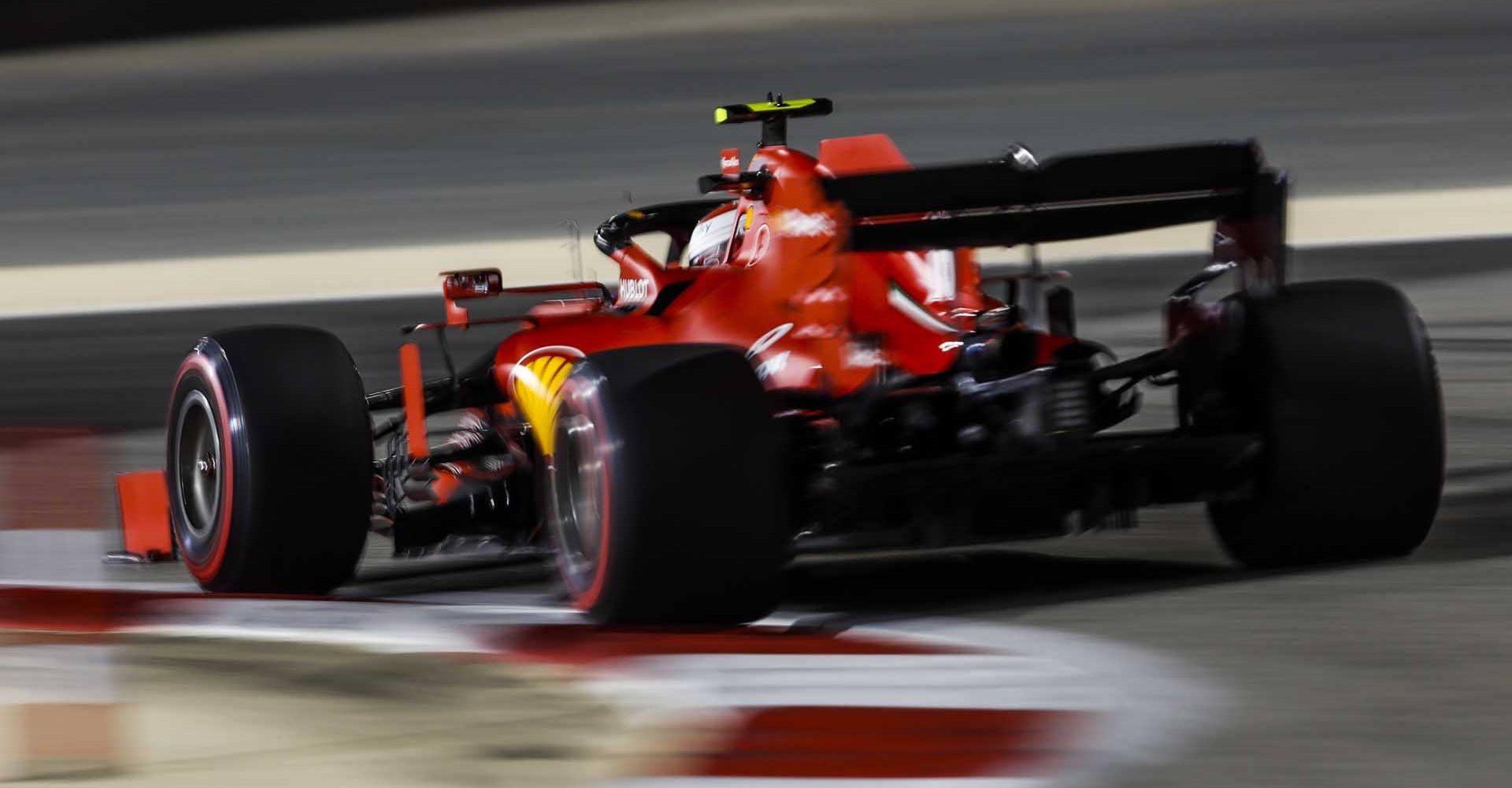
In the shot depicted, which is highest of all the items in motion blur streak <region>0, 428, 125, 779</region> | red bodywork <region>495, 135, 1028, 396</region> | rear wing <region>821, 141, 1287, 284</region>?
rear wing <region>821, 141, 1287, 284</region>

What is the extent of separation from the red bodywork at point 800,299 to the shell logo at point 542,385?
0.37ft

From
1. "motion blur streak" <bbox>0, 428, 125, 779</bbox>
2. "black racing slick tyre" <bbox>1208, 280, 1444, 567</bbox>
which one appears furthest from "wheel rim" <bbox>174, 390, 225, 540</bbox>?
"black racing slick tyre" <bbox>1208, 280, 1444, 567</bbox>

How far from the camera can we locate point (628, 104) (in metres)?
34.1

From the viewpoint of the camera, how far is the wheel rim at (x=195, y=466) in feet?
24.9

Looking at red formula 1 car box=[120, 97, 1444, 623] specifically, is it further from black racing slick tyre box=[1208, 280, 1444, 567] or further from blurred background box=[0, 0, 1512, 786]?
blurred background box=[0, 0, 1512, 786]

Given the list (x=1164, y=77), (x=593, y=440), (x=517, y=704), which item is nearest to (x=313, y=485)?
(x=593, y=440)

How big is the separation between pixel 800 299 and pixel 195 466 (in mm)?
2279

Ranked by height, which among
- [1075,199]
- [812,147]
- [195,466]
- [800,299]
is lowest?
[195,466]

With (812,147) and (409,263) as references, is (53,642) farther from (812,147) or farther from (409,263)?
(812,147)

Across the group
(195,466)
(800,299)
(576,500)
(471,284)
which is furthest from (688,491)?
(195,466)

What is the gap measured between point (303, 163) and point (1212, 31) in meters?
13.9

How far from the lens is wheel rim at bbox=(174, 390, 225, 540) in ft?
24.9

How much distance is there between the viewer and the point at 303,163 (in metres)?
30.8

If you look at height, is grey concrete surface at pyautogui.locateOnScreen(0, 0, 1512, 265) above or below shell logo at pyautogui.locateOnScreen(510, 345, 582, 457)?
above
